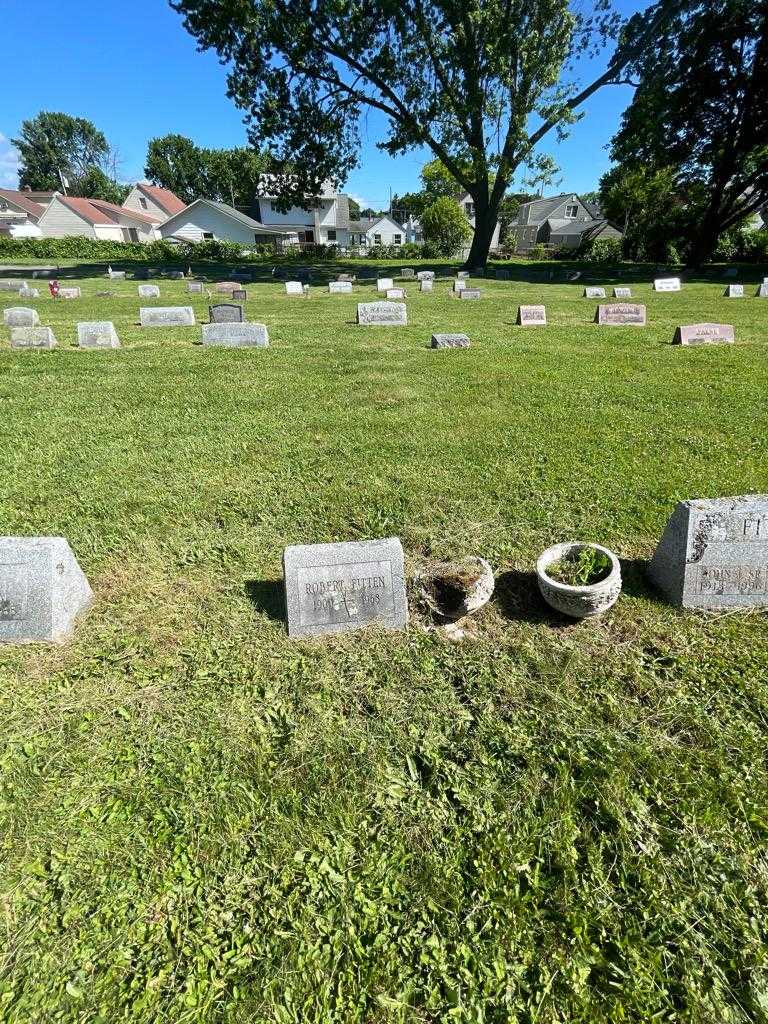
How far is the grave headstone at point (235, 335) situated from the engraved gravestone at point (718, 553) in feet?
30.9

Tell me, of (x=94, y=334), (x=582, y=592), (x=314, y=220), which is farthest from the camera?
(x=314, y=220)

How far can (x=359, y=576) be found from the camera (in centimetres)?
311

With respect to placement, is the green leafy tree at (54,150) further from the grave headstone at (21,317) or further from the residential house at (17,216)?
the grave headstone at (21,317)

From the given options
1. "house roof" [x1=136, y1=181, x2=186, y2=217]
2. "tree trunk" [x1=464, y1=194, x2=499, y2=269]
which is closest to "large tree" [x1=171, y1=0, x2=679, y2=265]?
"tree trunk" [x1=464, y1=194, x2=499, y2=269]

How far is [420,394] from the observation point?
7.57 meters

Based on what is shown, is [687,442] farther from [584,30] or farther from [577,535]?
[584,30]

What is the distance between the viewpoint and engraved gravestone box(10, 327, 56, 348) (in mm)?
10367

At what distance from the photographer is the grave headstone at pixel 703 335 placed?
10414 mm

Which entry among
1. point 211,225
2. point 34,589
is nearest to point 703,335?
point 34,589

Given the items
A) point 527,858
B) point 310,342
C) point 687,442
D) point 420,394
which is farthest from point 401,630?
point 310,342

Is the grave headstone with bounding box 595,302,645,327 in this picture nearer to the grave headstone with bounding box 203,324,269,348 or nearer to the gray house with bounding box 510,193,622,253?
the grave headstone with bounding box 203,324,269,348

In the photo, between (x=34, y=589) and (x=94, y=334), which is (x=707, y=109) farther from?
(x=34, y=589)

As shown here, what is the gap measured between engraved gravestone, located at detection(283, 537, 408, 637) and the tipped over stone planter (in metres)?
0.89

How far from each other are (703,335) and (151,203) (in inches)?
2850
